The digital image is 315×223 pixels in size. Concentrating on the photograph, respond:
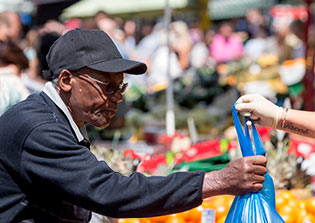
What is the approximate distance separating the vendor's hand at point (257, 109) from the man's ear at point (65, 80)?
0.71 m

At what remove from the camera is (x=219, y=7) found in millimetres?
19484

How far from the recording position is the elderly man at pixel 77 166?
72.9 inches

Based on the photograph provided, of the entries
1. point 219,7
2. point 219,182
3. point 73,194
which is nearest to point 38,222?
point 73,194

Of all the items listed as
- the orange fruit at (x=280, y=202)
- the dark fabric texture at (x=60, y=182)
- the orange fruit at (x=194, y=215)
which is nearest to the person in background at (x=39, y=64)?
the orange fruit at (x=194, y=215)

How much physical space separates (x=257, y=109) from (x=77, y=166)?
0.86 meters

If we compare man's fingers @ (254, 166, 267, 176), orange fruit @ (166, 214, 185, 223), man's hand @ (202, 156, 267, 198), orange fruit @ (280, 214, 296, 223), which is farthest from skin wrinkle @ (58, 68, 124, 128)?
orange fruit @ (280, 214, 296, 223)

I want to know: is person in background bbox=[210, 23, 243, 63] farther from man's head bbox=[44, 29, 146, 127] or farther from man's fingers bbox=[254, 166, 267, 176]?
man's fingers bbox=[254, 166, 267, 176]

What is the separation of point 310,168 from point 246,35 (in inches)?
442

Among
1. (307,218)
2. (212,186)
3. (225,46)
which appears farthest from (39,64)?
(225,46)

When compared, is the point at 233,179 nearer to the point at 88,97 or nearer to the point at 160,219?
the point at 88,97

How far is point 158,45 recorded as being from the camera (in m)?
11.1

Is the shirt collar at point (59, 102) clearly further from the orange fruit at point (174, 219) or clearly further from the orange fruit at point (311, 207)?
the orange fruit at point (311, 207)

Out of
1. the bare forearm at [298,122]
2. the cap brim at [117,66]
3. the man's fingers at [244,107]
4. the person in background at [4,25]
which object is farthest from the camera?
the person in background at [4,25]

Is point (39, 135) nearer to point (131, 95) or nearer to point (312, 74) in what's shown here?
point (312, 74)
